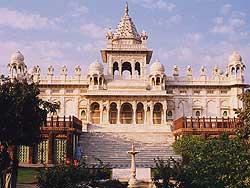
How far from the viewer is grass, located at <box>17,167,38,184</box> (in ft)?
62.3

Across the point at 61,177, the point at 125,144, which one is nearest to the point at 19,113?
the point at 61,177

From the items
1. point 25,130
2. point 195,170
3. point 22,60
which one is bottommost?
point 195,170

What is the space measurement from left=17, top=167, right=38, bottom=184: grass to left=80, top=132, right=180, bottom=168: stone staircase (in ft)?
16.9

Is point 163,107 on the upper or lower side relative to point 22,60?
lower

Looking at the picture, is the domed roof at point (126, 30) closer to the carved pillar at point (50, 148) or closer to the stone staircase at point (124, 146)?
the stone staircase at point (124, 146)

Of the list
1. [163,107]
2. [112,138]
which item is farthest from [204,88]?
[112,138]

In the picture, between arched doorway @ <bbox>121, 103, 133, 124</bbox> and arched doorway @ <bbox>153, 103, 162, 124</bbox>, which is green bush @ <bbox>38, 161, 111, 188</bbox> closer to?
arched doorway @ <bbox>121, 103, 133, 124</bbox>

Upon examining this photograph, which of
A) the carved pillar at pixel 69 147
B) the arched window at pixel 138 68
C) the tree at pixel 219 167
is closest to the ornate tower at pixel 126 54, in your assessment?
the arched window at pixel 138 68

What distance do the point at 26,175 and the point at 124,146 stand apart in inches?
435

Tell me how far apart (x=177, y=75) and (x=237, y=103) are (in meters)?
7.96

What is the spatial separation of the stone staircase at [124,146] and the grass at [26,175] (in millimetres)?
5138

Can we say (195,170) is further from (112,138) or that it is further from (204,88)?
(204,88)

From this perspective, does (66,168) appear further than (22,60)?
No

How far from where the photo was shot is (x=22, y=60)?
5075 centimetres
